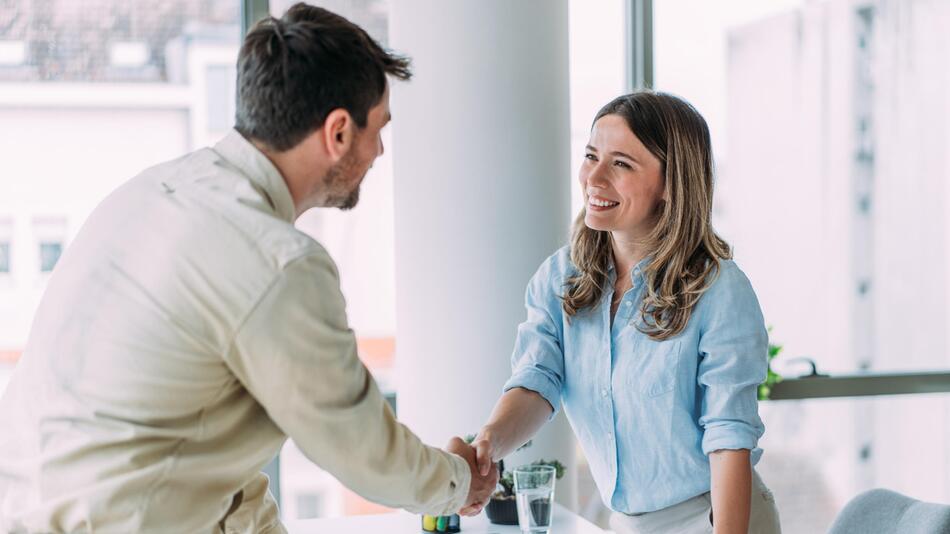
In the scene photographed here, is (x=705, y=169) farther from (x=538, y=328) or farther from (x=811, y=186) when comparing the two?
(x=811, y=186)

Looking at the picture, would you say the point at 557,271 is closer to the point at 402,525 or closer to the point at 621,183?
the point at 621,183

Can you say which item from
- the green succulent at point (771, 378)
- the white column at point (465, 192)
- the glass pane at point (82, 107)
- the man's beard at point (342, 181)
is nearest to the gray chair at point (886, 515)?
the white column at point (465, 192)

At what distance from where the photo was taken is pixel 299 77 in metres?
1.54

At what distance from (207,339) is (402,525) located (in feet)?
4.20

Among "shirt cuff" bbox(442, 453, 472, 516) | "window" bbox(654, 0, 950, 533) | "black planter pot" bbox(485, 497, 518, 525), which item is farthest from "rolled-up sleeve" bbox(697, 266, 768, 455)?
"window" bbox(654, 0, 950, 533)

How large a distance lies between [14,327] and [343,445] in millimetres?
2216

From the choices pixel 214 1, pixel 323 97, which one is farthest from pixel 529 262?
pixel 323 97

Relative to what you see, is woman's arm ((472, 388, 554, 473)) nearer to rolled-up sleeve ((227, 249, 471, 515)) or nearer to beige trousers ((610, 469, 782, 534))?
beige trousers ((610, 469, 782, 534))

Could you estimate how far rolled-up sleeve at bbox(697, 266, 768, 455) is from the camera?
6.59 ft

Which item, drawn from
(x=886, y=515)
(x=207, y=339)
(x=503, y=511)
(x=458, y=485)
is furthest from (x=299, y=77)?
(x=886, y=515)

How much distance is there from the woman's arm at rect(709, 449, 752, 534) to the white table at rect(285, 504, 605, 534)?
0.50 m

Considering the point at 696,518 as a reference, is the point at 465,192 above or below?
above

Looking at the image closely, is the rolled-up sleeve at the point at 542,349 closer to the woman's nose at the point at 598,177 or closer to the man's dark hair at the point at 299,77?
the woman's nose at the point at 598,177

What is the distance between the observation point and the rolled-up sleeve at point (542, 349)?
2.29m
